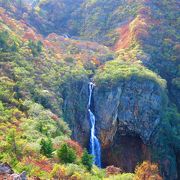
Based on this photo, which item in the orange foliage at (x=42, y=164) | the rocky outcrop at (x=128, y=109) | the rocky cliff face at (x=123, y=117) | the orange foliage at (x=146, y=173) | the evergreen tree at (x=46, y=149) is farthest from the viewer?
the rocky outcrop at (x=128, y=109)

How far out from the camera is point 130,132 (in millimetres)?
47406

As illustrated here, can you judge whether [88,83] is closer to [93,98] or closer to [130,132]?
[93,98]

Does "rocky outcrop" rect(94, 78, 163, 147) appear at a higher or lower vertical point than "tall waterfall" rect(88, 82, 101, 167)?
higher

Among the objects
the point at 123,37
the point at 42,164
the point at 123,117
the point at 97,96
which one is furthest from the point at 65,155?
the point at 123,37

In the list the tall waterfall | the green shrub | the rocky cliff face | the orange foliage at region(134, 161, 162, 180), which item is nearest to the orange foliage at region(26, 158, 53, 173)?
the green shrub

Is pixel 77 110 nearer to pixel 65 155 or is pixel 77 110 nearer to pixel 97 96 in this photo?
pixel 97 96

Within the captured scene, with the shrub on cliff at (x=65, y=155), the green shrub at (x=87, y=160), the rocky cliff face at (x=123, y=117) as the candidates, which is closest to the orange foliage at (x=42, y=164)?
the shrub on cliff at (x=65, y=155)

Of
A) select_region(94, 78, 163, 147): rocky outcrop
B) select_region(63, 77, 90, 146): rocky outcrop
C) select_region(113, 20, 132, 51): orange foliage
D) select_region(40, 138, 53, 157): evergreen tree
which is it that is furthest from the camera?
select_region(113, 20, 132, 51): orange foliage

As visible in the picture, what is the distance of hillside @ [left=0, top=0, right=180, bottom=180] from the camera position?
2659 centimetres

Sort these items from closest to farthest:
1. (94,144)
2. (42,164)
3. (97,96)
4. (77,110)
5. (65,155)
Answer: (42,164) < (65,155) < (94,144) < (77,110) < (97,96)

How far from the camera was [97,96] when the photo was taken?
1928 inches

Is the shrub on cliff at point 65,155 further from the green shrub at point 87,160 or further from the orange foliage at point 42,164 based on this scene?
the orange foliage at point 42,164

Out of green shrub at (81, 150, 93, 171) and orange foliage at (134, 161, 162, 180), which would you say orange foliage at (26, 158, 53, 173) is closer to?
green shrub at (81, 150, 93, 171)

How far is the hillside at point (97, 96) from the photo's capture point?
26.6 m
